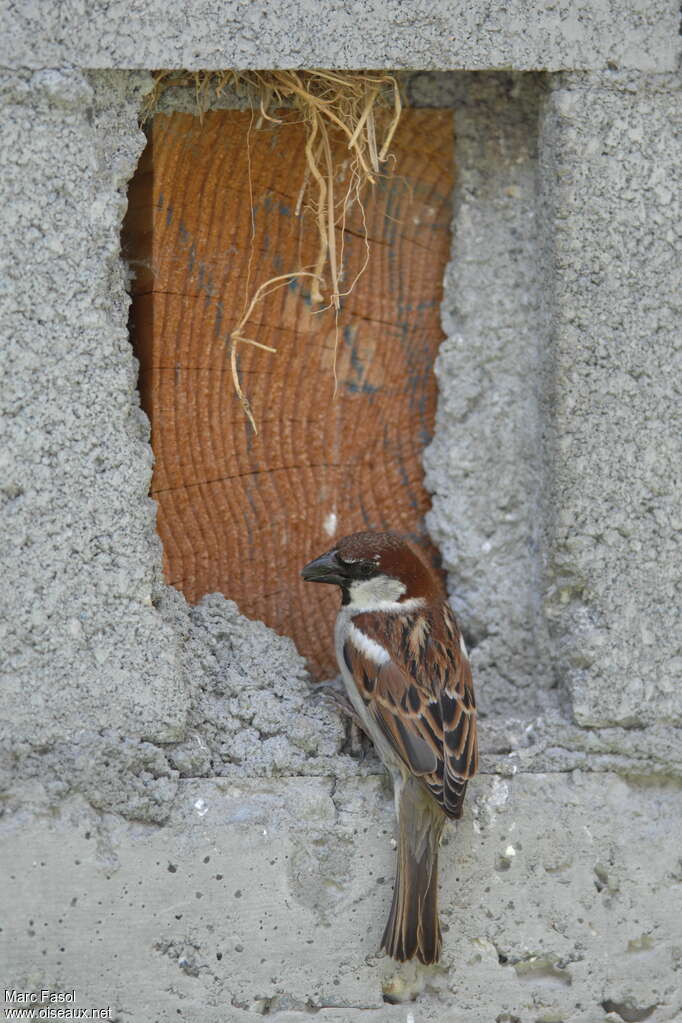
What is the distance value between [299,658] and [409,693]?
262 millimetres

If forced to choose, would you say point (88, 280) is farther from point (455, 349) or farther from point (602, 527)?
point (602, 527)

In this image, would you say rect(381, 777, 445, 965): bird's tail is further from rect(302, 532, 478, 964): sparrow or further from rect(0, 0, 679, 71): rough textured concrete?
rect(0, 0, 679, 71): rough textured concrete

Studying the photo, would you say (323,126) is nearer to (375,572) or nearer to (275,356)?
(275,356)

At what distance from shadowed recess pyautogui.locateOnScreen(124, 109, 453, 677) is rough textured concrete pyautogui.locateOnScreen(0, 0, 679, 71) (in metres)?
0.27

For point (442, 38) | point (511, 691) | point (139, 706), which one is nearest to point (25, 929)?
point (139, 706)

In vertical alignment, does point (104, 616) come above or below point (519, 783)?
above

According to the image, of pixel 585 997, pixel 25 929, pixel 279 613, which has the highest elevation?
pixel 279 613

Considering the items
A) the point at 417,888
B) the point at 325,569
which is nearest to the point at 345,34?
the point at 325,569

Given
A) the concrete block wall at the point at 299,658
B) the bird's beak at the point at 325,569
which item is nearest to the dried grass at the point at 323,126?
the concrete block wall at the point at 299,658

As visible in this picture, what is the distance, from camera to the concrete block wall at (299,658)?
247cm

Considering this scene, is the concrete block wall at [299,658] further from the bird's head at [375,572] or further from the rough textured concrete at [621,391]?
the bird's head at [375,572]

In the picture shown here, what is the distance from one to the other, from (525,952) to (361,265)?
1442 millimetres

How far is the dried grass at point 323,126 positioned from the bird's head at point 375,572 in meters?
0.32

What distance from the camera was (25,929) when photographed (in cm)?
244
